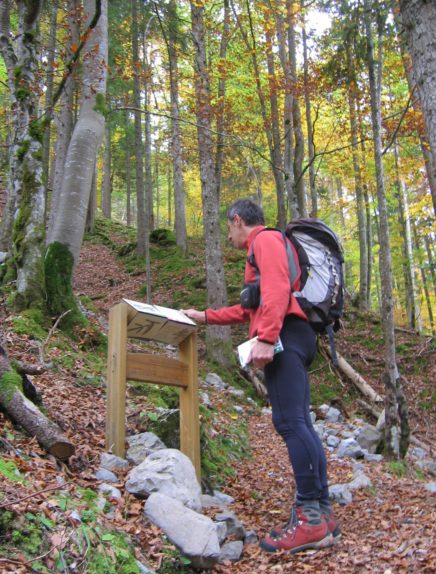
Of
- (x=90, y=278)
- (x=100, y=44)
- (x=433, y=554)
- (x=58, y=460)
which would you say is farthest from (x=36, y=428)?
(x=90, y=278)

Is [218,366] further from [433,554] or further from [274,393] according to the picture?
[433,554]

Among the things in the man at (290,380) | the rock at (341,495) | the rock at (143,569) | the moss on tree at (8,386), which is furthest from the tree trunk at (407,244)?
the rock at (143,569)

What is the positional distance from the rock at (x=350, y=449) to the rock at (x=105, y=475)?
12.6ft

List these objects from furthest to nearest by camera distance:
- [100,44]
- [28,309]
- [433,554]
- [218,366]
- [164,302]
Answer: [164,302]
[218,366]
[100,44]
[28,309]
[433,554]

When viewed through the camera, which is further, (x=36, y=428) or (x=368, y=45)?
(x=368, y=45)

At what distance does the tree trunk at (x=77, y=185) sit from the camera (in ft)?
22.5

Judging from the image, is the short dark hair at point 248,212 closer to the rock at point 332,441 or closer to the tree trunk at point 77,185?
the tree trunk at point 77,185

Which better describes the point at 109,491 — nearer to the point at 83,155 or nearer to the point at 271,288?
the point at 271,288

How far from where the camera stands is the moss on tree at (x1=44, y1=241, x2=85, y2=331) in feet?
22.0

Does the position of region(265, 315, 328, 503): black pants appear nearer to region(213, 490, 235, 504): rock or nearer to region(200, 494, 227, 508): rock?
region(200, 494, 227, 508): rock

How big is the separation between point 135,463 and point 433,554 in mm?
2042

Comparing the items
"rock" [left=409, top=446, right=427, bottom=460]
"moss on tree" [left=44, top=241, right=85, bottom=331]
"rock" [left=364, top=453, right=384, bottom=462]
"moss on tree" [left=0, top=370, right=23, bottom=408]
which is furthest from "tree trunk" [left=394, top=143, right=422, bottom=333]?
"moss on tree" [left=0, top=370, right=23, bottom=408]

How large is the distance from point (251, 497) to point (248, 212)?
2.40 metres

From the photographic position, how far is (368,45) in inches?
287
